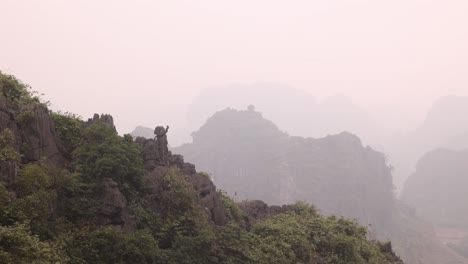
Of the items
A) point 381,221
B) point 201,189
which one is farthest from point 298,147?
point 201,189

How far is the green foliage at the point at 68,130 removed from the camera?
18219mm

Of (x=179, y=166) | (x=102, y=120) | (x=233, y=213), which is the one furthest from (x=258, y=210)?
(x=102, y=120)

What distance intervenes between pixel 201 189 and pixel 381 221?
8689 centimetres

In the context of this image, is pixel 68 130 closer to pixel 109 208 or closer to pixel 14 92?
pixel 14 92

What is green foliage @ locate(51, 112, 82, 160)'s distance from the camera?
59.8ft

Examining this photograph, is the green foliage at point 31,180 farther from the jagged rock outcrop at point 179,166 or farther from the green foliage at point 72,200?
the jagged rock outcrop at point 179,166

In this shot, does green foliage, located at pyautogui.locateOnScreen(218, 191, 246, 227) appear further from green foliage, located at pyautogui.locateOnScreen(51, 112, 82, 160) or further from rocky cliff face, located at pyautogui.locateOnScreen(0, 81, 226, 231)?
green foliage, located at pyautogui.locateOnScreen(51, 112, 82, 160)

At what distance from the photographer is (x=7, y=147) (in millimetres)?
14172

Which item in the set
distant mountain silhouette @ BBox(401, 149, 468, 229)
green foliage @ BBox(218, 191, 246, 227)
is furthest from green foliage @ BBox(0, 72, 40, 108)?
distant mountain silhouette @ BBox(401, 149, 468, 229)

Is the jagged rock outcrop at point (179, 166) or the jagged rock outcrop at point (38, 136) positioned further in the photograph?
the jagged rock outcrop at point (179, 166)

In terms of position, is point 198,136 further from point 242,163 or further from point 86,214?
point 86,214

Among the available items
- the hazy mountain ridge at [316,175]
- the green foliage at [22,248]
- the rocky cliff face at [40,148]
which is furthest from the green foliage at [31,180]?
the hazy mountain ridge at [316,175]

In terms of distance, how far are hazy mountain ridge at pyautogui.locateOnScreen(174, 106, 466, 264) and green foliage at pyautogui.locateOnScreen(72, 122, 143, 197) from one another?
7840cm

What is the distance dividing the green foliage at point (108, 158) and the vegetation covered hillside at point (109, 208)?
0.15ft
